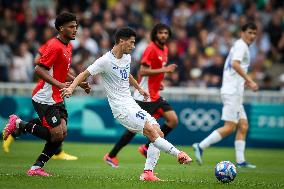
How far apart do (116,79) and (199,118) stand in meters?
10.5

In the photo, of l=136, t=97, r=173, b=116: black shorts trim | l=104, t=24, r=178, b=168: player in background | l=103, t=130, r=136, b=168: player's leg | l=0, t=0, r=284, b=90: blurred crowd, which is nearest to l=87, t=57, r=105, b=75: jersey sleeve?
l=104, t=24, r=178, b=168: player in background

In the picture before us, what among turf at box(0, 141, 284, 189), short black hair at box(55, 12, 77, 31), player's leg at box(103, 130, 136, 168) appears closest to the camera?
turf at box(0, 141, 284, 189)

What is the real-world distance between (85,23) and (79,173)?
13.6m

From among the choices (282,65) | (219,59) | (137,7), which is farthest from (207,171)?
(137,7)

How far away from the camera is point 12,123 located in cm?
1341

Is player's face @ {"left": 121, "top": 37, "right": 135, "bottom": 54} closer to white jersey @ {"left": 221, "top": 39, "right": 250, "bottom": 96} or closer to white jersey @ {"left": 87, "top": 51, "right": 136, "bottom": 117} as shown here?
white jersey @ {"left": 87, "top": 51, "right": 136, "bottom": 117}

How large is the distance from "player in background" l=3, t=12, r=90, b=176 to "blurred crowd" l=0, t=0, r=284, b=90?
407 inches

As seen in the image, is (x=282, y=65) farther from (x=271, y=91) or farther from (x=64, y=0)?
(x=64, y=0)

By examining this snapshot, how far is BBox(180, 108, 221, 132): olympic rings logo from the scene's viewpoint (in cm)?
2255

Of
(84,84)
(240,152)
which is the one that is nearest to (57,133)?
(84,84)

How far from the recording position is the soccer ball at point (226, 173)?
39.6 ft

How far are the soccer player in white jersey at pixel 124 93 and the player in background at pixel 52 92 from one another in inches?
18.0

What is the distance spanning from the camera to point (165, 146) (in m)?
12.0

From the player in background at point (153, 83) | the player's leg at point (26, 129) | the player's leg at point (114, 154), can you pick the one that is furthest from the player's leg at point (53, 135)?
the player in background at point (153, 83)
